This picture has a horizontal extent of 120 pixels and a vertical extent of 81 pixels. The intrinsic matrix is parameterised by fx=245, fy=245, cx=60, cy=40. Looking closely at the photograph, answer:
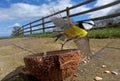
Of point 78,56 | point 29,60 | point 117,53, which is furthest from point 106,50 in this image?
point 29,60

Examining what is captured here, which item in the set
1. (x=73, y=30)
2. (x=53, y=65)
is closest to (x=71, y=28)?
(x=73, y=30)

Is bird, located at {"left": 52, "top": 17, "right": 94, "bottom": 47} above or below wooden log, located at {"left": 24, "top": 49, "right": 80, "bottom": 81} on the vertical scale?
above

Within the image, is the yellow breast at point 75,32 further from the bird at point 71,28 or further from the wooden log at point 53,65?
the wooden log at point 53,65

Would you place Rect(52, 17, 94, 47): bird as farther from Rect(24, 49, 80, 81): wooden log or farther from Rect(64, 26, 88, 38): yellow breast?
Rect(24, 49, 80, 81): wooden log

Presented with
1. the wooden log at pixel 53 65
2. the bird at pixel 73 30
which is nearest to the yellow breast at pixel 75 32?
the bird at pixel 73 30

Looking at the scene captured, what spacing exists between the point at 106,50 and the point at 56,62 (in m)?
2.19

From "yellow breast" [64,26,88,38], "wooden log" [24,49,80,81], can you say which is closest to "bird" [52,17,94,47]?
"yellow breast" [64,26,88,38]

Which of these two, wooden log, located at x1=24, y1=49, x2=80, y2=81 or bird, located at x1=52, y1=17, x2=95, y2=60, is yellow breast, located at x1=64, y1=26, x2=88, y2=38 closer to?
bird, located at x1=52, y1=17, x2=95, y2=60

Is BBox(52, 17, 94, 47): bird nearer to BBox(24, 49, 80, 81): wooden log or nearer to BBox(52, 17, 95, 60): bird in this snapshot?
BBox(52, 17, 95, 60): bird

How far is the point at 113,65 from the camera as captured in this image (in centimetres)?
380

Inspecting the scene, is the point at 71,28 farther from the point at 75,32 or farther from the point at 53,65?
the point at 53,65

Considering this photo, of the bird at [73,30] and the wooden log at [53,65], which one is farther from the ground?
the bird at [73,30]

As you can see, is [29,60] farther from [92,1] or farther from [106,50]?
[92,1]

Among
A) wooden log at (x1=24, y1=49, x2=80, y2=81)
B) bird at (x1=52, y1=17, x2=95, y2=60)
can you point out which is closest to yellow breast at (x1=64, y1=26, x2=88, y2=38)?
bird at (x1=52, y1=17, x2=95, y2=60)
